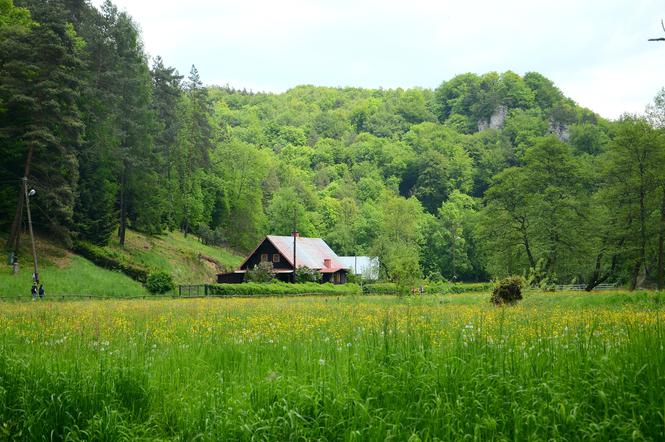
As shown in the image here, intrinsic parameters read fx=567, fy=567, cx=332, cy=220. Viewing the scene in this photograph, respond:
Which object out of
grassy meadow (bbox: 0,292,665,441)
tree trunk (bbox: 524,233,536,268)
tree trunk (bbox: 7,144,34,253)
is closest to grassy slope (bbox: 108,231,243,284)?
tree trunk (bbox: 7,144,34,253)

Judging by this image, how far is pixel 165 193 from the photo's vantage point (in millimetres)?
60688

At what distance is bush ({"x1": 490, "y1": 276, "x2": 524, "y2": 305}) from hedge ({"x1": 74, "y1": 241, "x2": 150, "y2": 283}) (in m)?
31.9

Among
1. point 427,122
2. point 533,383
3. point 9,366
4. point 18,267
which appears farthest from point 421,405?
point 427,122

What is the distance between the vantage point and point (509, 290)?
916 inches

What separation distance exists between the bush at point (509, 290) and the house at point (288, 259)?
40.7 metres

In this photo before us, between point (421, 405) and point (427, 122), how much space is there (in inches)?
6142

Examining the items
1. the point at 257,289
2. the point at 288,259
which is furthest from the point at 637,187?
the point at 288,259

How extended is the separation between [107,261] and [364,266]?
47.9m

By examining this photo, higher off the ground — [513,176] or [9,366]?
[513,176]

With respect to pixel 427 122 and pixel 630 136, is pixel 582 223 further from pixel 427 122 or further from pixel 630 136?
pixel 427 122

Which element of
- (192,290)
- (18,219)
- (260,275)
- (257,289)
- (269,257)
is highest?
(18,219)

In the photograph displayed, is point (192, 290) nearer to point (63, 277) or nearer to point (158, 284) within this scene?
point (158, 284)

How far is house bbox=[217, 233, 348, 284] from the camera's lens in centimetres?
6657

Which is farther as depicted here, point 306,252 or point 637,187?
point 306,252
